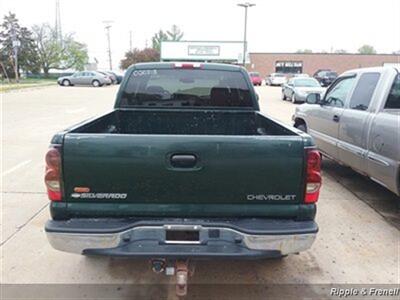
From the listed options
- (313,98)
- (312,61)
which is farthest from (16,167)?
(312,61)

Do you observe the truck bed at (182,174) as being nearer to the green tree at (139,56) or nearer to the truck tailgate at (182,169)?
the truck tailgate at (182,169)

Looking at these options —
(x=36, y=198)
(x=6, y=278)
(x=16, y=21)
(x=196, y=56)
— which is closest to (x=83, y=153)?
(x=6, y=278)

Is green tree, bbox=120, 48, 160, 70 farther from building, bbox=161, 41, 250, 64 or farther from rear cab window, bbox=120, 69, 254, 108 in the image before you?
rear cab window, bbox=120, 69, 254, 108

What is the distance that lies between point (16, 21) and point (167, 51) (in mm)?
23519

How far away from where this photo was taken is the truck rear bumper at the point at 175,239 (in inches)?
99.9

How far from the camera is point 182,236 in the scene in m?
2.60

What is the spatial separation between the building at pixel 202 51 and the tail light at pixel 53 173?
54948mm

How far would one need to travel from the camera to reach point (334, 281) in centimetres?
333

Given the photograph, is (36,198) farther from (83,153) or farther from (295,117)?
(295,117)

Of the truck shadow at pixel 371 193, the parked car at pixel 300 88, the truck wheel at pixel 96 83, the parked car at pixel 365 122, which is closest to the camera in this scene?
the parked car at pixel 365 122

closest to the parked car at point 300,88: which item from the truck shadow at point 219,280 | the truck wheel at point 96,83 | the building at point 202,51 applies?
the truck shadow at point 219,280

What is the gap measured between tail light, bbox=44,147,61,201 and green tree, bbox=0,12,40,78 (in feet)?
178

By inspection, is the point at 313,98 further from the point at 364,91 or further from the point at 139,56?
the point at 139,56

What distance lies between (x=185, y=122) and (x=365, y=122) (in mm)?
2412
